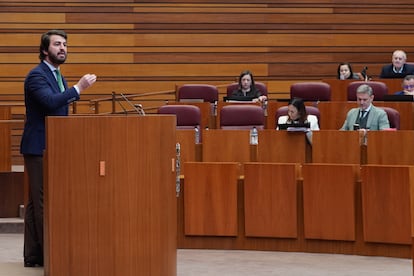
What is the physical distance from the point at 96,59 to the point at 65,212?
5197 mm

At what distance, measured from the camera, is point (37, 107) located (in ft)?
11.8

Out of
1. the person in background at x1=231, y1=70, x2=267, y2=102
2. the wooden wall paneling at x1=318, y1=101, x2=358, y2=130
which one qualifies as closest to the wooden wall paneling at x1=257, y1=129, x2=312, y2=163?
the wooden wall paneling at x1=318, y1=101, x2=358, y2=130

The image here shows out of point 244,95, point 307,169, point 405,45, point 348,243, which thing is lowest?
Result: point 348,243

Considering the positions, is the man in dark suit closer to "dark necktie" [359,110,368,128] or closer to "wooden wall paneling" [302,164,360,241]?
"wooden wall paneling" [302,164,360,241]

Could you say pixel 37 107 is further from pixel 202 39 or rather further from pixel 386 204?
pixel 202 39

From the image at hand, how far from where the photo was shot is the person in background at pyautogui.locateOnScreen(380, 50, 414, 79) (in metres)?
7.52

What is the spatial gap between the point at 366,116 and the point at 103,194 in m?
2.66

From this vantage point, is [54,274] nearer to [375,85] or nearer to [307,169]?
[307,169]

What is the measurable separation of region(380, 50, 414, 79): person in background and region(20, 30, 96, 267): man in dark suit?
4.43 metres

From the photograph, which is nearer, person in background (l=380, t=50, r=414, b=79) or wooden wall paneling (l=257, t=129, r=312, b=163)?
wooden wall paneling (l=257, t=129, r=312, b=163)

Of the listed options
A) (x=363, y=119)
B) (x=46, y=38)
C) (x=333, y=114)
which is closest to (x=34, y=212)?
(x=46, y=38)

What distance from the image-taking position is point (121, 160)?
3.18 meters

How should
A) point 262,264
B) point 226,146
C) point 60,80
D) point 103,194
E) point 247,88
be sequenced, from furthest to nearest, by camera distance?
point 247,88 < point 226,146 < point 262,264 < point 60,80 < point 103,194

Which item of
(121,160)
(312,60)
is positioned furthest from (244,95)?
(121,160)
